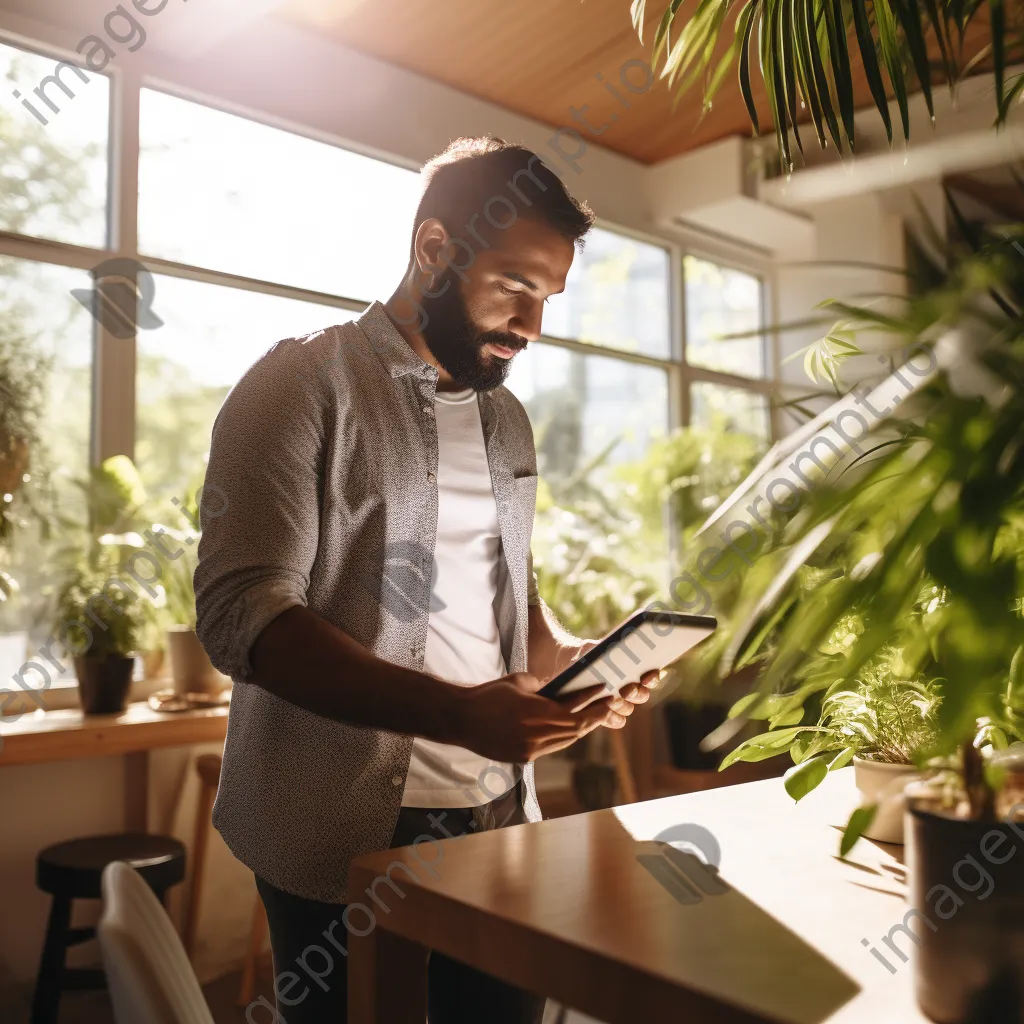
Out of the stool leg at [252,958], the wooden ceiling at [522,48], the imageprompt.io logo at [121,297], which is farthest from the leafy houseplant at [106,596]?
the wooden ceiling at [522,48]

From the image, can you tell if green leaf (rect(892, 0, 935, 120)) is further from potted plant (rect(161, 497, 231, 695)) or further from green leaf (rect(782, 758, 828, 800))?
potted plant (rect(161, 497, 231, 695))

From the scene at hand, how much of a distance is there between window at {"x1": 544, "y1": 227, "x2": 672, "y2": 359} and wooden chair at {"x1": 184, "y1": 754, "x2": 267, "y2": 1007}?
2.49 metres

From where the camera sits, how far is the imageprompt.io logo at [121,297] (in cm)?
332

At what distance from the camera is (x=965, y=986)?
0.63 metres

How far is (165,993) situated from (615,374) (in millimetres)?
4597

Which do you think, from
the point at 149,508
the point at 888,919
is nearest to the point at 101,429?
the point at 149,508

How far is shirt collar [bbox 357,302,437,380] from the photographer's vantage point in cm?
151

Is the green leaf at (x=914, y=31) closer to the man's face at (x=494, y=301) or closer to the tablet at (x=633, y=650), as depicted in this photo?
the tablet at (x=633, y=650)

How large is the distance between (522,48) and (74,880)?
328 cm

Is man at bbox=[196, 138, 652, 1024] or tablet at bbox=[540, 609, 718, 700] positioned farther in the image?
man at bbox=[196, 138, 652, 1024]

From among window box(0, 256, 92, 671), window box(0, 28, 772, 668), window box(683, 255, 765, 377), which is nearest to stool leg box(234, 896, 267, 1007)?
window box(0, 256, 92, 671)

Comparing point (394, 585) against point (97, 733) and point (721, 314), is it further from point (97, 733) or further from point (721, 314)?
point (721, 314)

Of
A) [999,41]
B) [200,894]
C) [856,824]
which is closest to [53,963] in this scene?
[200,894]

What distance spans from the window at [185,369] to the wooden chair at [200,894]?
885 mm
